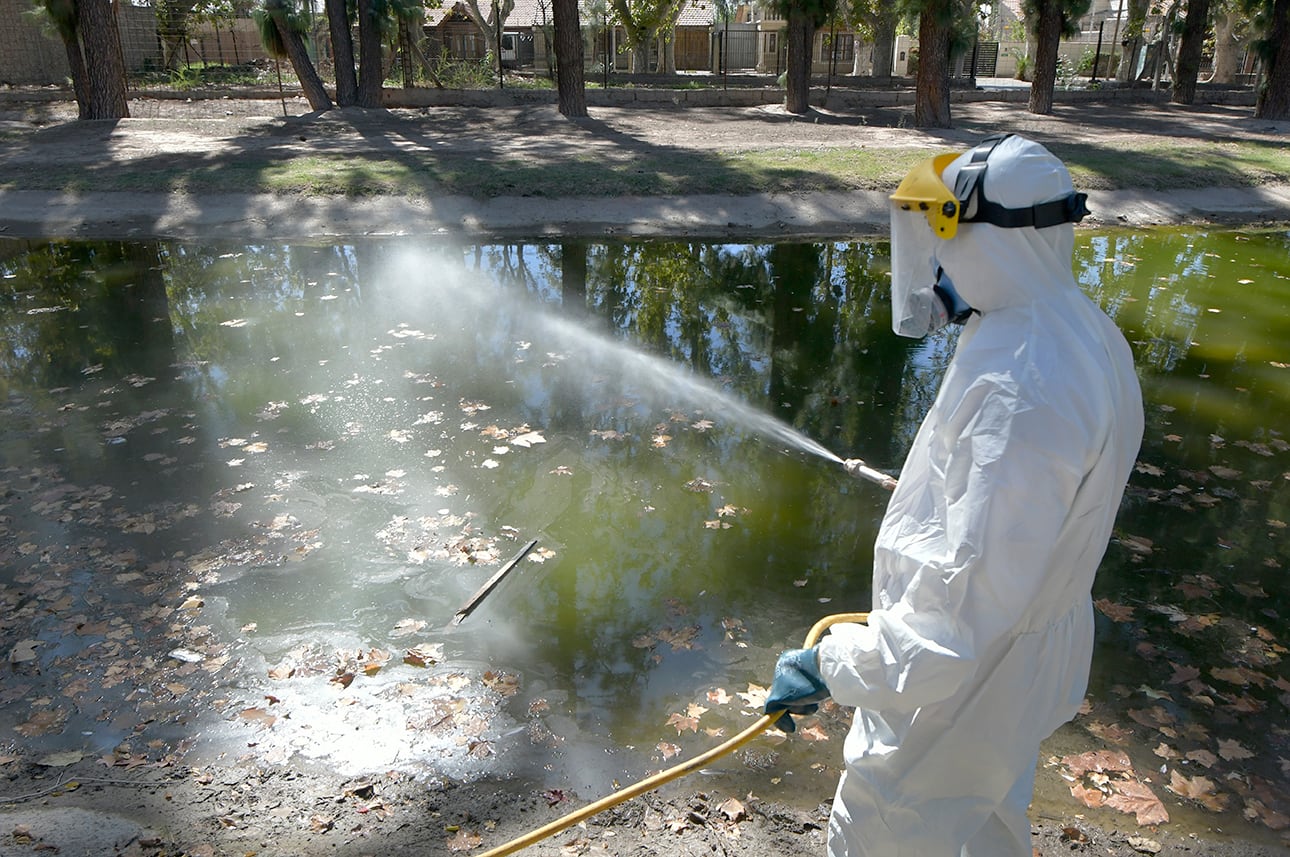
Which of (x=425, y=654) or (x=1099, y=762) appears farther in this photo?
(x=425, y=654)

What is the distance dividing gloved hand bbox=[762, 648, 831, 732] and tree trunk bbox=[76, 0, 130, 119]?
24.4 meters

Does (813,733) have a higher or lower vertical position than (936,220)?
lower

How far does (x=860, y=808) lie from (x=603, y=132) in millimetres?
21427

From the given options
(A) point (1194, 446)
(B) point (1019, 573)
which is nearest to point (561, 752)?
(B) point (1019, 573)

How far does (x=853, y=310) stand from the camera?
35.8ft

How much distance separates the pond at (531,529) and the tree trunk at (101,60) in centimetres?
1332

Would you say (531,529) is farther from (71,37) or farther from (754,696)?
(71,37)

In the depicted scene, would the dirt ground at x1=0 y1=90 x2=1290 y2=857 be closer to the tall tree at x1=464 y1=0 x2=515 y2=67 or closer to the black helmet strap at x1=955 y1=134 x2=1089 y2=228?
the black helmet strap at x1=955 y1=134 x2=1089 y2=228

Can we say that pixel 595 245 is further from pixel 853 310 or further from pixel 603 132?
pixel 603 132

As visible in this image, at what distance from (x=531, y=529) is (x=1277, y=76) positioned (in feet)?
94.4

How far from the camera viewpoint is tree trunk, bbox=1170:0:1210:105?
92.5ft

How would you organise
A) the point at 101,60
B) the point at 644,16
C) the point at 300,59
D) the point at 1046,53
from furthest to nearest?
1. the point at 644,16
2. the point at 1046,53
3. the point at 300,59
4. the point at 101,60

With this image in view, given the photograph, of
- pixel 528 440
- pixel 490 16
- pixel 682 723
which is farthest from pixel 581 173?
pixel 490 16

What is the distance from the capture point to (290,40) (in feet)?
79.1
